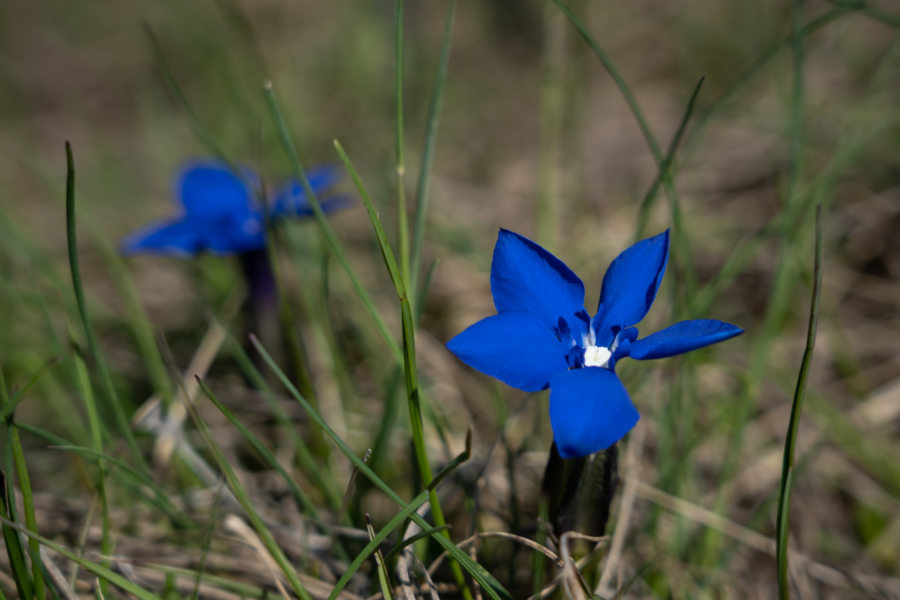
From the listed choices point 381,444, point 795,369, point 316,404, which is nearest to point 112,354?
point 316,404

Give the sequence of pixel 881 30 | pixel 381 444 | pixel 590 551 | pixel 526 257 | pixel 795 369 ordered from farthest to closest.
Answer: pixel 881 30
pixel 795 369
pixel 381 444
pixel 590 551
pixel 526 257

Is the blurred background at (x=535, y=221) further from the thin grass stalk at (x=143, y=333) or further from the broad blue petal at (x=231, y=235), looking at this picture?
the broad blue petal at (x=231, y=235)

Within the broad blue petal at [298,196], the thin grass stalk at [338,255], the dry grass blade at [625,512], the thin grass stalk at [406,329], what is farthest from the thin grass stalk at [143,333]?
the dry grass blade at [625,512]

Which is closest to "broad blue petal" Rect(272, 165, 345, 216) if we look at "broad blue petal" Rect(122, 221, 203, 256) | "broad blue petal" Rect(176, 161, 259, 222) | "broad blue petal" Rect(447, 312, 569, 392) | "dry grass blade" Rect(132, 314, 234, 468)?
"broad blue petal" Rect(176, 161, 259, 222)

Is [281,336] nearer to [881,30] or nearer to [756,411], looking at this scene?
[756,411]

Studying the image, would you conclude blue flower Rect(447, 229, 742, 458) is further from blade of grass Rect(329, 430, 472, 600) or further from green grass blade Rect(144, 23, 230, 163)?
green grass blade Rect(144, 23, 230, 163)

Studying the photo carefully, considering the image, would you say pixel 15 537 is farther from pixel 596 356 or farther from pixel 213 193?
pixel 213 193

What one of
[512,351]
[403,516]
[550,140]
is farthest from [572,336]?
[550,140]
